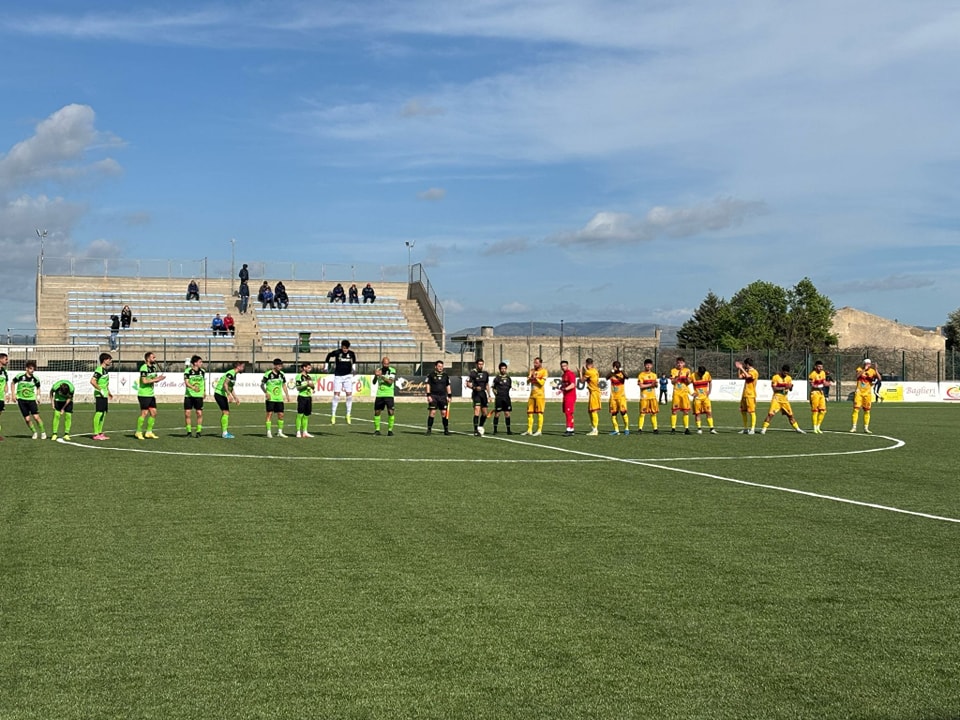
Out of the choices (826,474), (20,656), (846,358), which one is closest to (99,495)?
(20,656)

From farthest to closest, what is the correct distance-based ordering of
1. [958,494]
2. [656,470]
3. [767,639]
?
[656,470] → [958,494] → [767,639]

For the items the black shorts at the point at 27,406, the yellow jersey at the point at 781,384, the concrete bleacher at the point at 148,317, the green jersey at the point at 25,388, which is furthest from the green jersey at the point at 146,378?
the concrete bleacher at the point at 148,317

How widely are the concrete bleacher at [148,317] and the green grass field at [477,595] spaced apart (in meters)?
43.8

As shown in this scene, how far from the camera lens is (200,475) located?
16406mm

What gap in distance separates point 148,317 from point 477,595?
5771 cm

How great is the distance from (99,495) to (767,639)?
9.85 metres

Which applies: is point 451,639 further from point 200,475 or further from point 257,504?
point 200,475

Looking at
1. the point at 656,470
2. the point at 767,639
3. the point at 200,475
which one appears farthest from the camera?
the point at 656,470

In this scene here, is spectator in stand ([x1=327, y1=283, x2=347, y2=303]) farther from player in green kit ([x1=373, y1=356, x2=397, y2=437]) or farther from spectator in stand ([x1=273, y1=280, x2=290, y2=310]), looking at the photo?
player in green kit ([x1=373, y1=356, x2=397, y2=437])

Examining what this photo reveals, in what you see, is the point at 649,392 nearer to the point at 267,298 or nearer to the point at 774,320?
the point at 267,298

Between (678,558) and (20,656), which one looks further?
(678,558)

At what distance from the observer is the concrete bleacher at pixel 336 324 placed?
206 feet

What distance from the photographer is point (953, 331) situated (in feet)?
342

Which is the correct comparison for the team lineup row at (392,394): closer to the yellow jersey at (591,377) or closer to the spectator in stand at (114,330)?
the yellow jersey at (591,377)
